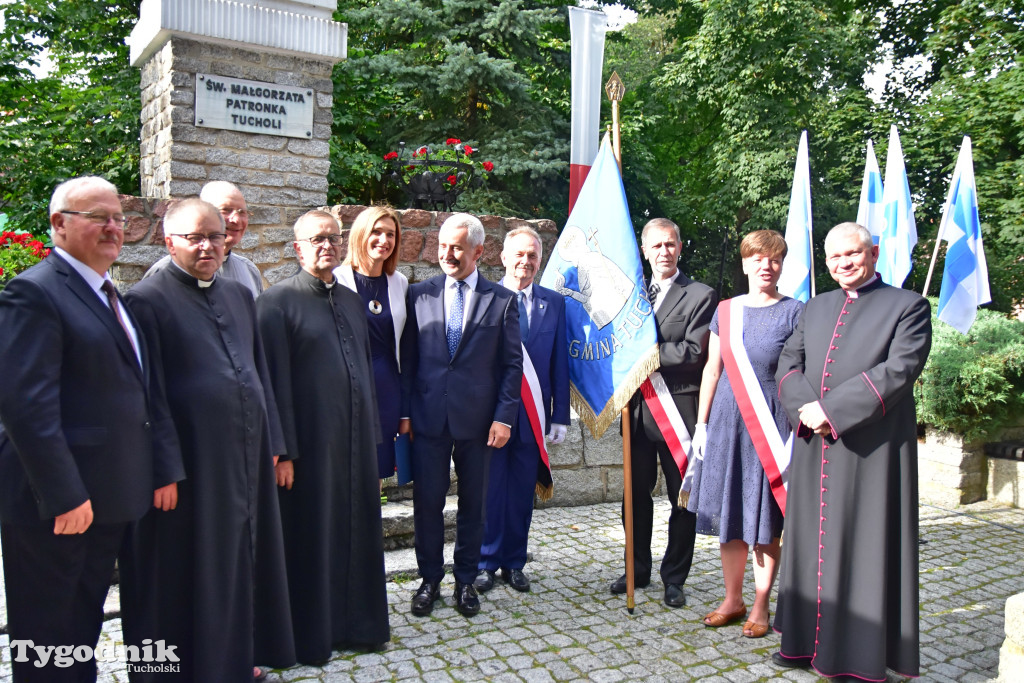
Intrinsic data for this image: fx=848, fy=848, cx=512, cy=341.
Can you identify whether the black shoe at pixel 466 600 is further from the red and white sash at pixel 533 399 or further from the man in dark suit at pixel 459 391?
the red and white sash at pixel 533 399

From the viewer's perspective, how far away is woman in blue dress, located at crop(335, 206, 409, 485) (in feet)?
13.2

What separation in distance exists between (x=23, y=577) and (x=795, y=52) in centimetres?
1898

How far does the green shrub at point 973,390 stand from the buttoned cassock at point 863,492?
3.76m

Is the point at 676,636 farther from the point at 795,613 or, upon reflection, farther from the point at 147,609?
the point at 147,609

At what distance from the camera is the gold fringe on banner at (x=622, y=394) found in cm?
436

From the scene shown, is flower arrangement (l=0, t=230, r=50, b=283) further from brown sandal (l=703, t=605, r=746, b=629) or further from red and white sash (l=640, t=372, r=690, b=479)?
brown sandal (l=703, t=605, r=746, b=629)

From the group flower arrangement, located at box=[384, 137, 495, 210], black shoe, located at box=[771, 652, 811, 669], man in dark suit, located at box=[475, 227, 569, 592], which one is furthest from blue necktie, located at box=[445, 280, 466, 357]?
flower arrangement, located at box=[384, 137, 495, 210]

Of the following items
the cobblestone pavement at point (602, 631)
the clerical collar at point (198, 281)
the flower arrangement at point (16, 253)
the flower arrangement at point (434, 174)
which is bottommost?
the cobblestone pavement at point (602, 631)

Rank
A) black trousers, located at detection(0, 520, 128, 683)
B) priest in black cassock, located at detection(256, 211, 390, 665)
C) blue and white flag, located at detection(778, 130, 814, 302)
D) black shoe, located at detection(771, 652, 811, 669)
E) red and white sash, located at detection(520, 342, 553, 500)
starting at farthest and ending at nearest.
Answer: blue and white flag, located at detection(778, 130, 814, 302) → red and white sash, located at detection(520, 342, 553, 500) → black shoe, located at detection(771, 652, 811, 669) → priest in black cassock, located at detection(256, 211, 390, 665) → black trousers, located at detection(0, 520, 128, 683)

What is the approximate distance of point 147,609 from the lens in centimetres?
297

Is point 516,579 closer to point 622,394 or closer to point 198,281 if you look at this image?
point 622,394

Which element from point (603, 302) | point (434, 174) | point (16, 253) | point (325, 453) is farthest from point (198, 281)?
point (434, 174)

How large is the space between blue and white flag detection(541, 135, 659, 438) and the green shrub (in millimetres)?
3671

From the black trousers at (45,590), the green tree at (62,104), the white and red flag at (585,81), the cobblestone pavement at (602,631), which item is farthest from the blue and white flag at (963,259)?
the green tree at (62,104)
